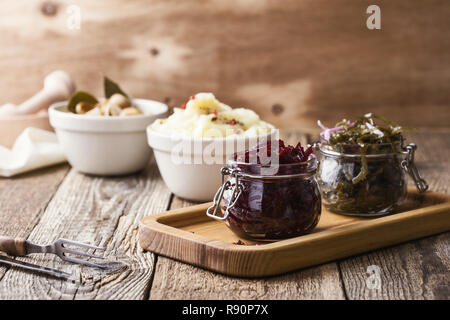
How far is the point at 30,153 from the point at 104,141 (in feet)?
0.87

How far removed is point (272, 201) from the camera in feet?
3.81

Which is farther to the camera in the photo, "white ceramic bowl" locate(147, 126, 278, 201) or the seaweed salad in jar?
"white ceramic bowl" locate(147, 126, 278, 201)

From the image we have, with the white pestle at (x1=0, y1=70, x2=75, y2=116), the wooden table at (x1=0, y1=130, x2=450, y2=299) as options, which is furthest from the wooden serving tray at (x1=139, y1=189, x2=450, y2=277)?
→ the white pestle at (x1=0, y1=70, x2=75, y2=116)

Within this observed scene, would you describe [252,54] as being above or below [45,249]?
above

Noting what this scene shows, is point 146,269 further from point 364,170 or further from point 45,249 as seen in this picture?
point 364,170

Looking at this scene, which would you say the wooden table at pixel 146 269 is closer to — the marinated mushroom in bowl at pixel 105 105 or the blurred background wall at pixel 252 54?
the marinated mushroom in bowl at pixel 105 105

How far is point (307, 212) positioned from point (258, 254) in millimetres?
148

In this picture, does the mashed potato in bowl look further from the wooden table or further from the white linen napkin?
the white linen napkin

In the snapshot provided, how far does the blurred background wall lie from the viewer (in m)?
2.47

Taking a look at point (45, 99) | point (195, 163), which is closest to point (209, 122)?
point (195, 163)

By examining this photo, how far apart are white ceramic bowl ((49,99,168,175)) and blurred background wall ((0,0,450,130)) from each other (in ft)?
2.25
